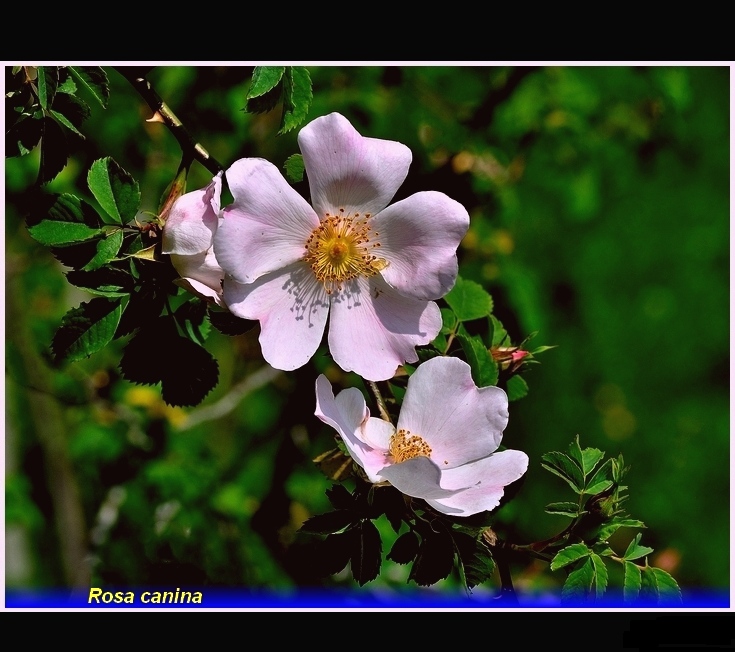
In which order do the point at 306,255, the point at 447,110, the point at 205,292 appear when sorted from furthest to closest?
the point at 447,110, the point at 306,255, the point at 205,292

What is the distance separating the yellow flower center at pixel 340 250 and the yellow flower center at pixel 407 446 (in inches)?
7.4

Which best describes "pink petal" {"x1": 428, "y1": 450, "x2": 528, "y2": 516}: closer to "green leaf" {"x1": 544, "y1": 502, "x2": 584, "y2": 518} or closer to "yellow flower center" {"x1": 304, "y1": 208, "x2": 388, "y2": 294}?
"green leaf" {"x1": 544, "y1": 502, "x2": 584, "y2": 518}

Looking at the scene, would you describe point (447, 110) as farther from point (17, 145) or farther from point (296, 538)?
point (17, 145)

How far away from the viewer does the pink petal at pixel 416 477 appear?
2.80 feet

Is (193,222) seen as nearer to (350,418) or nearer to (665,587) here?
(350,418)

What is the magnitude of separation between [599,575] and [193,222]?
579 mm

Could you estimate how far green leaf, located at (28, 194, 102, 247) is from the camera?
0.95m

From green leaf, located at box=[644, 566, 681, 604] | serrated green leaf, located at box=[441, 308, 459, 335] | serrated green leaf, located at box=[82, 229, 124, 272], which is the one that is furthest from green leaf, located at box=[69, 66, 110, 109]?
green leaf, located at box=[644, 566, 681, 604]

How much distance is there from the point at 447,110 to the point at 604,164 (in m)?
0.56

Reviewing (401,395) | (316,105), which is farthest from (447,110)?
(401,395)

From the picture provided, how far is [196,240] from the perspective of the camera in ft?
2.91

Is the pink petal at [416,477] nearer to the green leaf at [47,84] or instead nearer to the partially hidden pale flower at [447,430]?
the partially hidden pale flower at [447,430]

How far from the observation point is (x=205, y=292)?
35.4 inches

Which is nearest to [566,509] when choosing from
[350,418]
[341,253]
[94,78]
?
[350,418]
